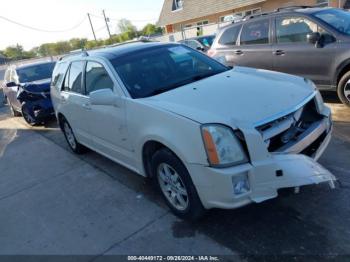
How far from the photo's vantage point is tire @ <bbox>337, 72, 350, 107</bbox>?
5850 millimetres

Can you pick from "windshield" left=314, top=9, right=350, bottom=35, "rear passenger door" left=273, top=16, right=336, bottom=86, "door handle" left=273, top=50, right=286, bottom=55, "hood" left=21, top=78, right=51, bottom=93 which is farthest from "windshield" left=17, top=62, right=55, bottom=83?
"windshield" left=314, top=9, right=350, bottom=35

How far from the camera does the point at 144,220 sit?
371cm

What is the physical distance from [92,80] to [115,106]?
92 centimetres

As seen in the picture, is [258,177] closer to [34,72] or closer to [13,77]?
[34,72]

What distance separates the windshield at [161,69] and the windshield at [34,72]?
656 cm

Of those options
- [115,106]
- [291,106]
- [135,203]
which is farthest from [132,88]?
[291,106]

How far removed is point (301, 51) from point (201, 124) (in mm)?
4373

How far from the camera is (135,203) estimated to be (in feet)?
13.5

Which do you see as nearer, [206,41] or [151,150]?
[151,150]

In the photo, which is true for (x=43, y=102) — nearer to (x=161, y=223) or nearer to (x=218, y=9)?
(x=161, y=223)

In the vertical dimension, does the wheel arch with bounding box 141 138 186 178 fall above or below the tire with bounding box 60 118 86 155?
above

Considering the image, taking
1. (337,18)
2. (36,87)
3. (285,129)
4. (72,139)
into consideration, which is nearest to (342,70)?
(337,18)

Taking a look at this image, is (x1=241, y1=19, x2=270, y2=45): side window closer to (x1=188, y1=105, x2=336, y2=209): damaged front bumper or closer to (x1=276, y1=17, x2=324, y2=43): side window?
(x1=276, y1=17, x2=324, y2=43): side window

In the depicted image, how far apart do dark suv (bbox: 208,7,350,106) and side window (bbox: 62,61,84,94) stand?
216 centimetres
